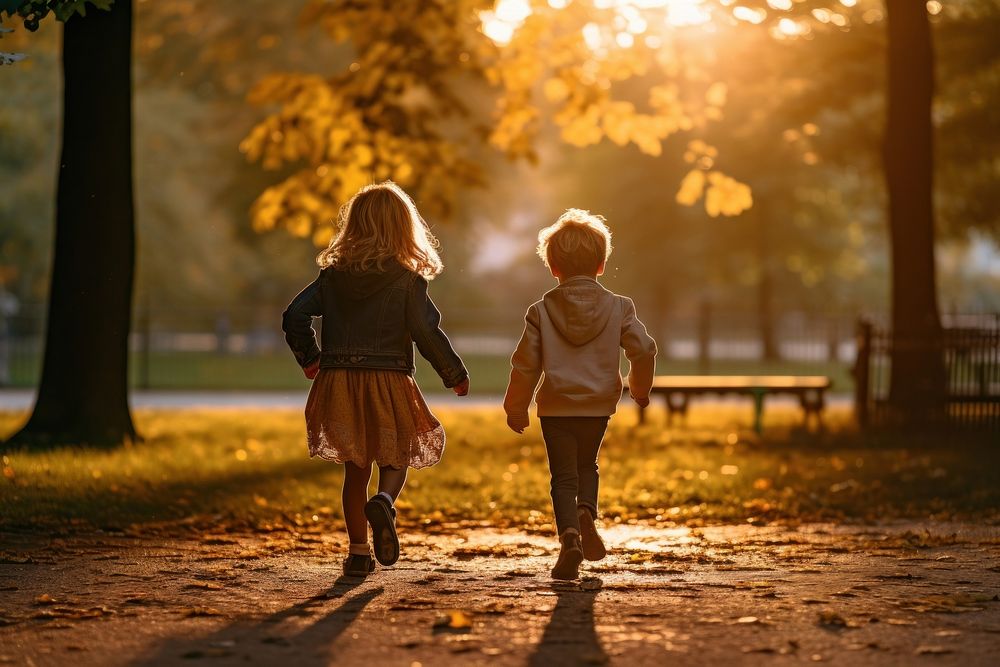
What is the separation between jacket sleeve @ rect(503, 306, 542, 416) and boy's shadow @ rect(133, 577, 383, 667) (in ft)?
3.98

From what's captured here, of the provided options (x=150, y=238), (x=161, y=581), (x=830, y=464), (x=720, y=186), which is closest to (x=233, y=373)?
(x=150, y=238)

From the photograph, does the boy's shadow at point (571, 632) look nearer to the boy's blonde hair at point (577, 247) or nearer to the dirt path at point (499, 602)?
the dirt path at point (499, 602)

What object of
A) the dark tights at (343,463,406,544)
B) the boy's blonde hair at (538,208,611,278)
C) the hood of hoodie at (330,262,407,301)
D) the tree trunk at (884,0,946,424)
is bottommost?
the dark tights at (343,463,406,544)

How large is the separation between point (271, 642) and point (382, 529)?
1433 mm

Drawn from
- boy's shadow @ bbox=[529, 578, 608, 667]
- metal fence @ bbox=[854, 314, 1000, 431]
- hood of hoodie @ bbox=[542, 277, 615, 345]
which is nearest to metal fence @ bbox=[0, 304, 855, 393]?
metal fence @ bbox=[854, 314, 1000, 431]

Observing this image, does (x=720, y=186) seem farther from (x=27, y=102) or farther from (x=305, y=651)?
(x=27, y=102)

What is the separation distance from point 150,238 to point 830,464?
Answer: 2666 cm

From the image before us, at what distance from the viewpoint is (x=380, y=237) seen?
7098 millimetres

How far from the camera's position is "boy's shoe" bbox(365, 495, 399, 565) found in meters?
6.94

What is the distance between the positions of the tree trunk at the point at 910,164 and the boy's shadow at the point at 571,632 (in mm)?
10525

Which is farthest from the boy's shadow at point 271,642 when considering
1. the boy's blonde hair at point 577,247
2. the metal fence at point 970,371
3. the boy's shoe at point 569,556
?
the metal fence at point 970,371

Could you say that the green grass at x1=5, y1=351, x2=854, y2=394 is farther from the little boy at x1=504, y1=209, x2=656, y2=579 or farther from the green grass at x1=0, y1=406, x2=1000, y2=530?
the little boy at x1=504, y1=209, x2=656, y2=579

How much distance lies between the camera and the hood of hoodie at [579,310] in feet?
23.1

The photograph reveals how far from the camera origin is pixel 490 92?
121 feet
